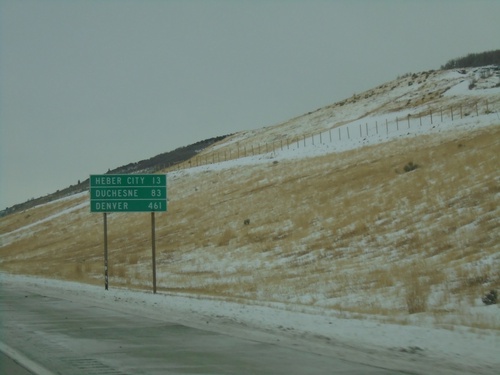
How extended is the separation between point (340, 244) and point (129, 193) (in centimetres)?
1047

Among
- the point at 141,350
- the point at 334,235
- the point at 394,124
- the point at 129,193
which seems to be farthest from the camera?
the point at 394,124

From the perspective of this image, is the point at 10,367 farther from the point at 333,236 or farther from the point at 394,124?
the point at 394,124

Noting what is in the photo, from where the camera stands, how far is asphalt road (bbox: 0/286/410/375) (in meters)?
9.14

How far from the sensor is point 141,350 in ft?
35.2

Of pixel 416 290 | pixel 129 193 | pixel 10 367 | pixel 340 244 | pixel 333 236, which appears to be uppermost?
pixel 129 193

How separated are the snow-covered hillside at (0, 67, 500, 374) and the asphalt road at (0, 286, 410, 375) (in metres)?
0.89

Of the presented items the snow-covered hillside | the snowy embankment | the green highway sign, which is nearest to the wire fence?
the snow-covered hillside

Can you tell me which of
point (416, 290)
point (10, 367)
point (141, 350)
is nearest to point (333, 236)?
point (416, 290)

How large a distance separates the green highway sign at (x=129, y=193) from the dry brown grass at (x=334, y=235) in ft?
11.1

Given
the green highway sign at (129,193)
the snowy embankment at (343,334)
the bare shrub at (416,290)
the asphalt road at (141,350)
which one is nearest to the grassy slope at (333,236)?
the bare shrub at (416,290)

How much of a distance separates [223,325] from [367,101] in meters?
106

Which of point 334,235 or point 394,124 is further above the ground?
point 394,124

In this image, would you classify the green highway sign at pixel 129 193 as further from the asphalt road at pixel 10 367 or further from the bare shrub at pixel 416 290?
the asphalt road at pixel 10 367

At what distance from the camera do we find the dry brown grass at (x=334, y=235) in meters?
20.4
